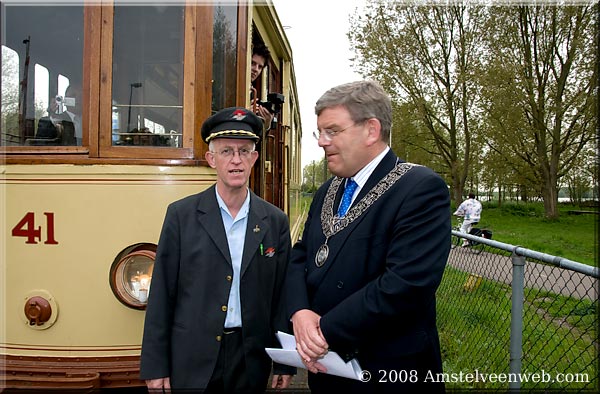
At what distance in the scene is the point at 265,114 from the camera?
3.57m

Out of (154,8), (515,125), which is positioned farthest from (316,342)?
(515,125)

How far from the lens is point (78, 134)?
2545 mm

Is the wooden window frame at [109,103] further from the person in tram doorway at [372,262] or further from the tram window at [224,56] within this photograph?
the person in tram doorway at [372,262]

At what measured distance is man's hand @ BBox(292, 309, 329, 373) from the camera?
1700 millimetres

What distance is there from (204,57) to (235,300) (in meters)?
1.33

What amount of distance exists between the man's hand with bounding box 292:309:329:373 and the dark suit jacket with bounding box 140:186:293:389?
34 cm

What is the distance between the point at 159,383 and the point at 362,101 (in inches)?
57.2

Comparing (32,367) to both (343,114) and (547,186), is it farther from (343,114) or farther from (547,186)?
(547,186)

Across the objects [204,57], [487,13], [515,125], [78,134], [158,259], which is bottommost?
[158,259]

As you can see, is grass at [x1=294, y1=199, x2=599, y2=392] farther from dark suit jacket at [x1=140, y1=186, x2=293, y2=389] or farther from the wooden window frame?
the wooden window frame

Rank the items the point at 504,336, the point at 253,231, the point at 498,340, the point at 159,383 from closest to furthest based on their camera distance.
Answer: the point at 159,383 < the point at 253,231 < the point at 498,340 < the point at 504,336

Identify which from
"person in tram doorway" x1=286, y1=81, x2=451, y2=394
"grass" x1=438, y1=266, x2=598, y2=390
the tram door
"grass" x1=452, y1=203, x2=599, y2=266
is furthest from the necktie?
"grass" x1=452, y1=203, x2=599, y2=266

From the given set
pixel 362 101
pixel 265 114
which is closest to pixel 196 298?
pixel 362 101

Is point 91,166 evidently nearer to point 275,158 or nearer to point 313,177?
point 275,158
